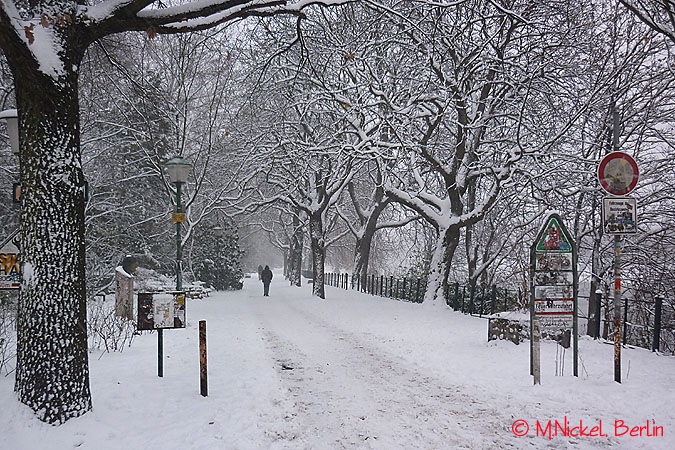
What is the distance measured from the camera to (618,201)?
725 centimetres

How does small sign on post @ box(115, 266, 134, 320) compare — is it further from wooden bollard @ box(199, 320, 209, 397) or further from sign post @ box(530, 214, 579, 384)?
sign post @ box(530, 214, 579, 384)

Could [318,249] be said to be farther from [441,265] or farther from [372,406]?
[372,406]

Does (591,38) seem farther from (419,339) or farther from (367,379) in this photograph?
(367,379)

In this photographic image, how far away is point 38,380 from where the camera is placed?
199 inches

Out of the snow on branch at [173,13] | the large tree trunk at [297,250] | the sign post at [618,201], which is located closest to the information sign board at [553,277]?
the sign post at [618,201]

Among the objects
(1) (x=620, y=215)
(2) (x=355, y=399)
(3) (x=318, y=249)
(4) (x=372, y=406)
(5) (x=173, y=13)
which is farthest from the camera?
(3) (x=318, y=249)

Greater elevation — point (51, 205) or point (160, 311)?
point (51, 205)

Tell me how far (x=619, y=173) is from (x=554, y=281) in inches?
72.5

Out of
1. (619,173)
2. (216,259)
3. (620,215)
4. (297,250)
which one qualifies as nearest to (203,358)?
(620,215)

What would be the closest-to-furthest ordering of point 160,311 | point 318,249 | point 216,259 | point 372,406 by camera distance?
point 372,406
point 160,311
point 318,249
point 216,259

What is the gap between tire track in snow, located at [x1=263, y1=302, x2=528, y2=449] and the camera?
530cm

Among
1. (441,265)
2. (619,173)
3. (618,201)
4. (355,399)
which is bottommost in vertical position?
(355,399)

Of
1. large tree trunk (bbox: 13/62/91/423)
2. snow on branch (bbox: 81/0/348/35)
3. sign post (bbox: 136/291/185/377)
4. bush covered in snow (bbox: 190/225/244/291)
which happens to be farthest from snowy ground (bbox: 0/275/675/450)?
bush covered in snow (bbox: 190/225/244/291)

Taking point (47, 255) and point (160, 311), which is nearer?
point (47, 255)
